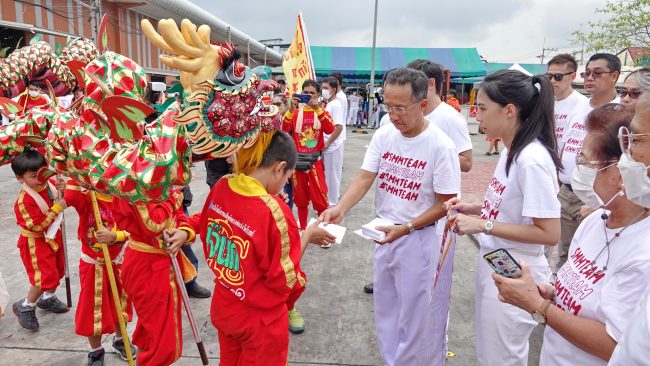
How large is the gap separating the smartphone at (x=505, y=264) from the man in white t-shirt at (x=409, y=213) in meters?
0.92

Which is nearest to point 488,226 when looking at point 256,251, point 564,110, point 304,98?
point 256,251

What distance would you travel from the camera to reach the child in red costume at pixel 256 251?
1.85 m

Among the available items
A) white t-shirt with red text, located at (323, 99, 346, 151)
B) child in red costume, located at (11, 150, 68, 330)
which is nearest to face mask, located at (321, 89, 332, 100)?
white t-shirt with red text, located at (323, 99, 346, 151)

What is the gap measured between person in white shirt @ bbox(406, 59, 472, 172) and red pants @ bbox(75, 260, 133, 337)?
2.69 metres

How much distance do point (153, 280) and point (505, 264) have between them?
1960 mm

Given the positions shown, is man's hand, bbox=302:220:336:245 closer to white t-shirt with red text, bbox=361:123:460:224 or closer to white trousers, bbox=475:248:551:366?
white t-shirt with red text, bbox=361:123:460:224

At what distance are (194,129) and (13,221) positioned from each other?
19.3 feet

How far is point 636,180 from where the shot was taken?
1.23 metres

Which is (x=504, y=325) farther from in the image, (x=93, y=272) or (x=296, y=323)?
(x=93, y=272)

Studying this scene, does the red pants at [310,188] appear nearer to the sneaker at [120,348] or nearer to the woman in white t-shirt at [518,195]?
the sneaker at [120,348]

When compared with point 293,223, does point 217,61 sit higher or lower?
higher

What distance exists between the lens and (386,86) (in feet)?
8.56

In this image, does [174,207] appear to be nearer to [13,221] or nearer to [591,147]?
[591,147]

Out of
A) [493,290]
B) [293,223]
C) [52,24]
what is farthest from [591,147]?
[52,24]
